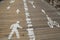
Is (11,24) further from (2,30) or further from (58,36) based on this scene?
(58,36)

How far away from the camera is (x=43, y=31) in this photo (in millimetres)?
7094

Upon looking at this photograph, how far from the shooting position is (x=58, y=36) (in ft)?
21.5

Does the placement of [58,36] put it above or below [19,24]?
below

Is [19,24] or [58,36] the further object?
[19,24]

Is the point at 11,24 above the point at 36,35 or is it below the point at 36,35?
above

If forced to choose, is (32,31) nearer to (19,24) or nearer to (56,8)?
(19,24)

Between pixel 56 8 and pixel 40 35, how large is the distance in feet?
21.1

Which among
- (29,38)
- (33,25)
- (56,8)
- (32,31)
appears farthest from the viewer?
(56,8)

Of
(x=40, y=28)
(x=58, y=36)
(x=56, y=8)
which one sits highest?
(x=56, y=8)

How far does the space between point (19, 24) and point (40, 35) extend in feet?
6.10

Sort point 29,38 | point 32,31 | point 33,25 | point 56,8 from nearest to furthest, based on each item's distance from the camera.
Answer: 1. point 29,38
2. point 32,31
3. point 33,25
4. point 56,8

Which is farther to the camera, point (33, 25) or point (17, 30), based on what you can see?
point (33, 25)

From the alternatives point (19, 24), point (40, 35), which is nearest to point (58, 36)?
point (40, 35)

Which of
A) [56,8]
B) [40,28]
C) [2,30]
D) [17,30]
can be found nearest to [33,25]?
[40,28]
